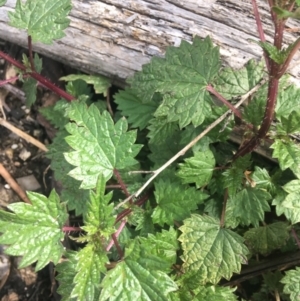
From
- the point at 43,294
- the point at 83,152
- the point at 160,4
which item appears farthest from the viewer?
the point at 43,294

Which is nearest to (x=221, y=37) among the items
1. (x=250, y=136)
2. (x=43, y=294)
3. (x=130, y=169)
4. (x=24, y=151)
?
(x=250, y=136)

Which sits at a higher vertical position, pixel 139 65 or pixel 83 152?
pixel 139 65

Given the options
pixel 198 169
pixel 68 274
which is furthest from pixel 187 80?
pixel 68 274

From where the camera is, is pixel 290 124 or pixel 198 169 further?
pixel 198 169

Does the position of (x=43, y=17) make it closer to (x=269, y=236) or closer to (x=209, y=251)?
(x=209, y=251)

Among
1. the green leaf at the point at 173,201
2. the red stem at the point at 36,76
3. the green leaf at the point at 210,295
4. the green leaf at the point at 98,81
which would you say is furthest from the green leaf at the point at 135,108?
the green leaf at the point at 210,295

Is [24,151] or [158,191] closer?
[158,191]

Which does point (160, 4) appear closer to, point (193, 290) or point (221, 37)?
point (221, 37)
